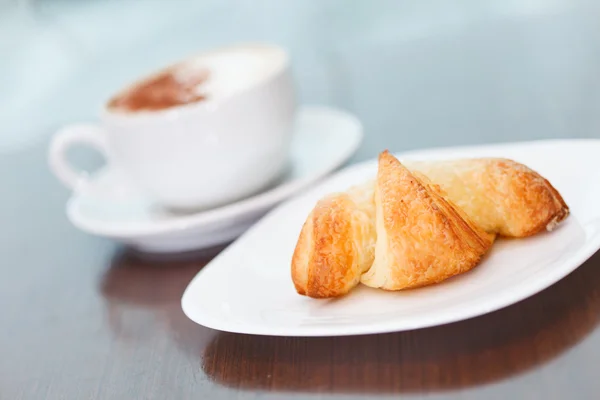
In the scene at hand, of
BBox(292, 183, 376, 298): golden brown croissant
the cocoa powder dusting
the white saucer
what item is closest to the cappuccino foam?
the cocoa powder dusting

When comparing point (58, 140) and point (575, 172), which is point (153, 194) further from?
point (575, 172)

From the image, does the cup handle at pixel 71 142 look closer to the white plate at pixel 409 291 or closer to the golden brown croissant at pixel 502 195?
the white plate at pixel 409 291

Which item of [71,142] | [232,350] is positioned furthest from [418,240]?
[71,142]

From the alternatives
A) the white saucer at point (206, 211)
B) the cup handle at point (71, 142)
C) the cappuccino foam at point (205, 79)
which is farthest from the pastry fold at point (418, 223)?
the cup handle at point (71, 142)

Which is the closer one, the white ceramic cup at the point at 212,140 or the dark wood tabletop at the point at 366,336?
the dark wood tabletop at the point at 366,336

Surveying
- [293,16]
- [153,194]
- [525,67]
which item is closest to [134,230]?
[153,194]

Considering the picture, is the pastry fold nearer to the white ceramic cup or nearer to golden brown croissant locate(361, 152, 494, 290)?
golden brown croissant locate(361, 152, 494, 290)
